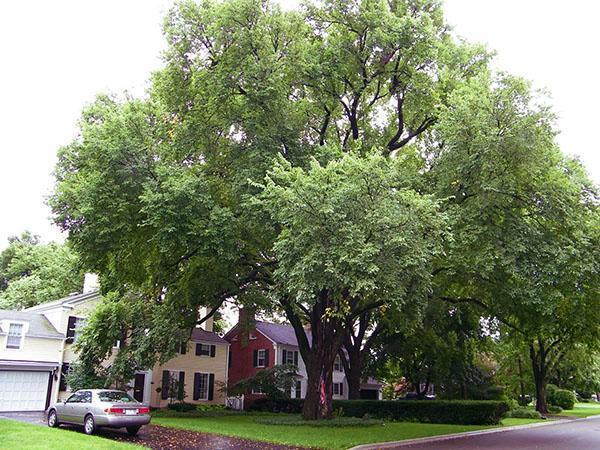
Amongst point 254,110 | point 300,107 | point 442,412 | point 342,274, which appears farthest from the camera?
point 442,412

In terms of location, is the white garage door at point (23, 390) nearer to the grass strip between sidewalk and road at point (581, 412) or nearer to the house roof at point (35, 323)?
the house roof at point (35, 323)

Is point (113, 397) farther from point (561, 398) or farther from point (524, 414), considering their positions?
point (561, 398)

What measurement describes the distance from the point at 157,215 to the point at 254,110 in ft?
16.8

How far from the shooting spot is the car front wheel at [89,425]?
1585cm

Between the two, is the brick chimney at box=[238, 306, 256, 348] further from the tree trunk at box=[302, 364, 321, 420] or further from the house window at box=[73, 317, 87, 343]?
the house window at box=[73, 317, 87, 343]

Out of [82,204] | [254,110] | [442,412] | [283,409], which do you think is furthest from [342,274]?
[283,409]

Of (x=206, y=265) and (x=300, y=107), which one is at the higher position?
(x=300, y=107)

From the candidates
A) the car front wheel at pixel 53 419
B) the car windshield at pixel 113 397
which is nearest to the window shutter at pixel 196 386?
the car front wheel at pixel 53 419

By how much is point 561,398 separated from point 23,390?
4201cm

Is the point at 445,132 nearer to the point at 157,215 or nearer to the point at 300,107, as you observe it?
the point at 300,107

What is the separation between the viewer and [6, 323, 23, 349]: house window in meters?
27.9

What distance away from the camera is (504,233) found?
52.5 feet

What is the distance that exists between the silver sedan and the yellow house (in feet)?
36.9

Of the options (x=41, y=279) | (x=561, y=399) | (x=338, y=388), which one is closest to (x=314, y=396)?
(x=338, y=388)
